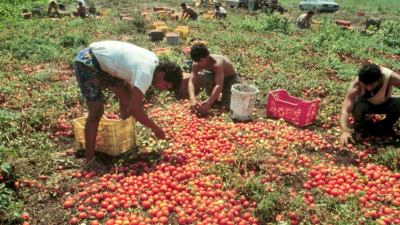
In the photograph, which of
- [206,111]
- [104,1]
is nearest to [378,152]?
[206,111]

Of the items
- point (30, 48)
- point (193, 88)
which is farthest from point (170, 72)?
point (30, 48)

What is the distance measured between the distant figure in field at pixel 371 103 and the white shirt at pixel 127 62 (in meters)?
2.89

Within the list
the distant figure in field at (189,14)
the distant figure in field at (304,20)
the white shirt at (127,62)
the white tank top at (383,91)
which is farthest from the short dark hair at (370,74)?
the distant figure in field at (189,14)

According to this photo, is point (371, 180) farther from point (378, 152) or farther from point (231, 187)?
point (231, 187)

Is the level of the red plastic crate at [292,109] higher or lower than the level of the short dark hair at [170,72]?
lower

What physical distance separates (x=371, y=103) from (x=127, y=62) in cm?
380

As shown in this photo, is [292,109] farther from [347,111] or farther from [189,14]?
[189,14]

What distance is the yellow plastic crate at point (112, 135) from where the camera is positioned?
15.5 ft

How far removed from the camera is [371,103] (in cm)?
579

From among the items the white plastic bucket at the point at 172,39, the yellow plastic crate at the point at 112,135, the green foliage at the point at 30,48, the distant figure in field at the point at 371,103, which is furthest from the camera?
the white plastic bucket at the point at 172,39

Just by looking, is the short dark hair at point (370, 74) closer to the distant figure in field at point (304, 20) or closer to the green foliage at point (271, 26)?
the green foliage at point (271, 26)

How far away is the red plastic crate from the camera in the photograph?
236 inches

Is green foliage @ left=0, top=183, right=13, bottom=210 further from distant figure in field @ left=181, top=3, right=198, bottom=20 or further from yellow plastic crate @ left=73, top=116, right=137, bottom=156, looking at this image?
distant figure in field @ left=181, top=3, right=198, bottom=20

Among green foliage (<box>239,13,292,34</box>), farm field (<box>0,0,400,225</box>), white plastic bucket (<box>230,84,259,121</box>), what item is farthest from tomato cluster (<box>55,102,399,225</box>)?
green foliage (<box>239,13,292,34</box>)
